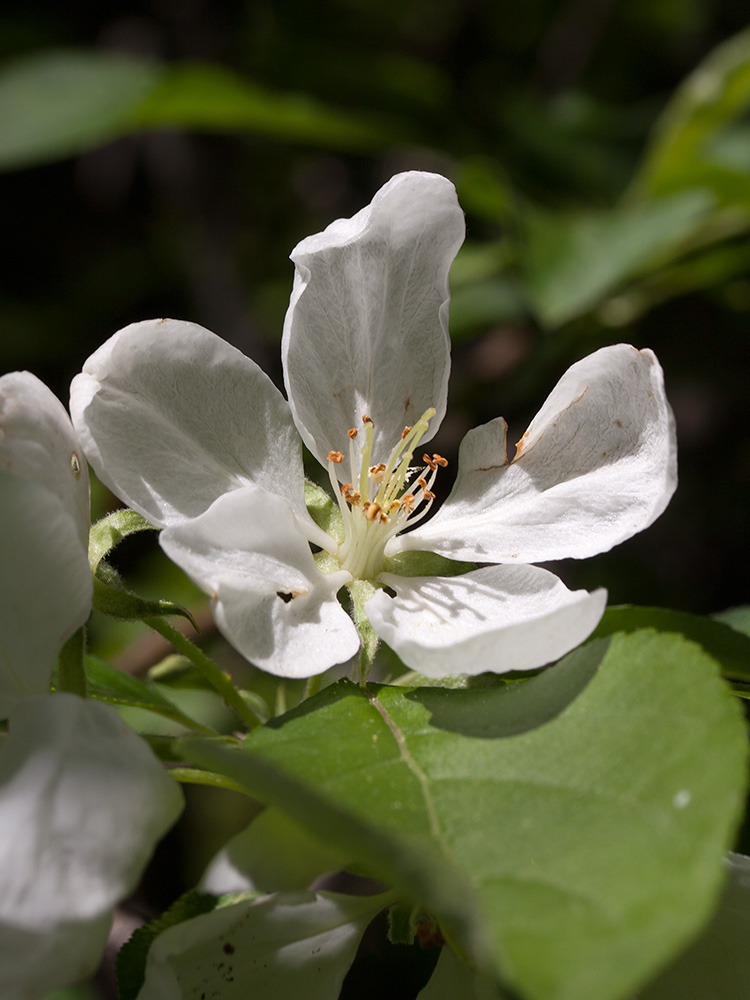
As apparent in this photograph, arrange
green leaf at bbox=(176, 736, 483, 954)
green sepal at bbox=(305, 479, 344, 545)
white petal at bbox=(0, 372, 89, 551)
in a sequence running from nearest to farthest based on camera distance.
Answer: green leaf at bbox=(176, 736, 483, 954), white petal at bbox=(0, 372, 89, 551), green sepal at bbox=(305, 479, 344, 545)

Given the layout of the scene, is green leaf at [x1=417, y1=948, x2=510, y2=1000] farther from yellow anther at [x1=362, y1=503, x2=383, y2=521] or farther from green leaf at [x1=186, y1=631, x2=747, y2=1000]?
yellow anther at [x1=362, y1=503, x2=383, y2=521]

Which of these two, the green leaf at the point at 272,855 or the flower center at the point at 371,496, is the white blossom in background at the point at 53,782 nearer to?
the green leaf at the point at 272,855

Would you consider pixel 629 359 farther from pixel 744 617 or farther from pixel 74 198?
pixel 74 198

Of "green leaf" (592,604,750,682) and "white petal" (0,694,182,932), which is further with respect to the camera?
"green leaf" (592,604,750,682)

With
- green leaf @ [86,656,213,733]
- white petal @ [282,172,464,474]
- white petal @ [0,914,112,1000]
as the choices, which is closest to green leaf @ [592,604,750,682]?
white petal @ [282,172,464,474]

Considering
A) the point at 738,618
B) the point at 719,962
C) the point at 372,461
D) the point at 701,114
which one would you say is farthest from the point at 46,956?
the point at 701,114

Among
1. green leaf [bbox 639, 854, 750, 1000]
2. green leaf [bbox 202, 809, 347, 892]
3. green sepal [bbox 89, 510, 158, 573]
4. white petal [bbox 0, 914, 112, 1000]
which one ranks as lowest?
green leaf [bbox 639, 854, 750, 1000]
